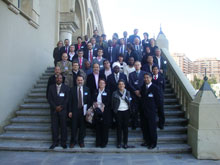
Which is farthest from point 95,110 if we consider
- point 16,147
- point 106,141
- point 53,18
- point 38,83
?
point 53,18

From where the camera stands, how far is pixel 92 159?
4617mm

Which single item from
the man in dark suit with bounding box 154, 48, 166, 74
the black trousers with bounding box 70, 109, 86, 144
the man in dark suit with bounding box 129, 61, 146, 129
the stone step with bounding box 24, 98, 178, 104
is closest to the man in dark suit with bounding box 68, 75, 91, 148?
the black trousers with bounding box 70, 109, 86, 144

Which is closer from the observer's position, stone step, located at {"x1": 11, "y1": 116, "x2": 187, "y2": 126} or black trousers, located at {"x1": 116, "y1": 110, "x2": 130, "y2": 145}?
black trousers, located at {"x1": 116, "y1": 110, "x2": 130, "y2": 145}

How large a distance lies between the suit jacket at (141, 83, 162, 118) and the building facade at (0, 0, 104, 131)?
13.8ft

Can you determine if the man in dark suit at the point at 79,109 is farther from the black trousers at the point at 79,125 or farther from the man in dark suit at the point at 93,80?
the man in dark suit at the point at 93,80

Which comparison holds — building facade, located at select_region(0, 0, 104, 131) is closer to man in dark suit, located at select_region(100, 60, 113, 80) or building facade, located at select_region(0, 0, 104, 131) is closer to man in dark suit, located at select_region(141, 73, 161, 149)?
man in dark suit, located at select_region(100, 60, 113, 80)

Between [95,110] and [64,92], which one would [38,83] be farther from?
[95,110]

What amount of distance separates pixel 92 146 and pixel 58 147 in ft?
2.86

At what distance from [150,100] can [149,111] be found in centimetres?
28

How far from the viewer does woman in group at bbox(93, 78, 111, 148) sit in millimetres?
5086

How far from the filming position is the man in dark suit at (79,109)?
16.9 feet

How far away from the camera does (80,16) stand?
1605cm

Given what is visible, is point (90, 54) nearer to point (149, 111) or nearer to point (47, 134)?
point (47, 134)

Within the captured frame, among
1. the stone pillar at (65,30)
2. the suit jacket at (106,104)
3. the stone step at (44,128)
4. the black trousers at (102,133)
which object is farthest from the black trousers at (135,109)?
the stone pillar at (65,30)
